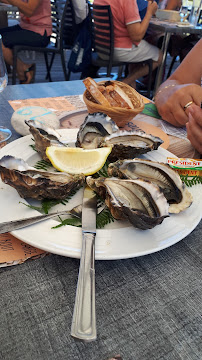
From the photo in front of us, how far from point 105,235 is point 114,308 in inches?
3.9

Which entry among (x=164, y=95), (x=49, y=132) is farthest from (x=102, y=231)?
(x=164, y=95)

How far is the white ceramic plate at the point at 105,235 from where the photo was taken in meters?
0.38

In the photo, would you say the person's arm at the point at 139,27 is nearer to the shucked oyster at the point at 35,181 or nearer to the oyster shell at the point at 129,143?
the oyster shell at the point at 129,143

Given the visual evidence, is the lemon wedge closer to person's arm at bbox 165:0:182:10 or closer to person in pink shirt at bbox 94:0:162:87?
person in pink shirt at bbox 94:0:162:87

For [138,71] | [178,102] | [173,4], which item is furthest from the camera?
[173,4]

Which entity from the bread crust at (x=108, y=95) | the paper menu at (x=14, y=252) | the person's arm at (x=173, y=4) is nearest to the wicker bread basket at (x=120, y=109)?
the bread crust at (x=108, y=95)

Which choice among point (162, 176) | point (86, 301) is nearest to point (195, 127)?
point (162, 176)

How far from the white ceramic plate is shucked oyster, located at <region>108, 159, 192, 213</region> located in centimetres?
2

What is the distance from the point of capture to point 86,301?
298 mm

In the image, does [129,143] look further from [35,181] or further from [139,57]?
[139,57]

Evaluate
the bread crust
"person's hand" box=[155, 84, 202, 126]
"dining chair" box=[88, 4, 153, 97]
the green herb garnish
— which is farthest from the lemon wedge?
"dining chair" box=[88, 4, 153, 97]

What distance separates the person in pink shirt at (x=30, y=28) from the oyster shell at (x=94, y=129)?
7.47ft

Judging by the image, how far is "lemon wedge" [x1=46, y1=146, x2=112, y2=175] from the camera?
0.53 m

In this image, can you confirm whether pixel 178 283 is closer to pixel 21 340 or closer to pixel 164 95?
pixel 21 340
